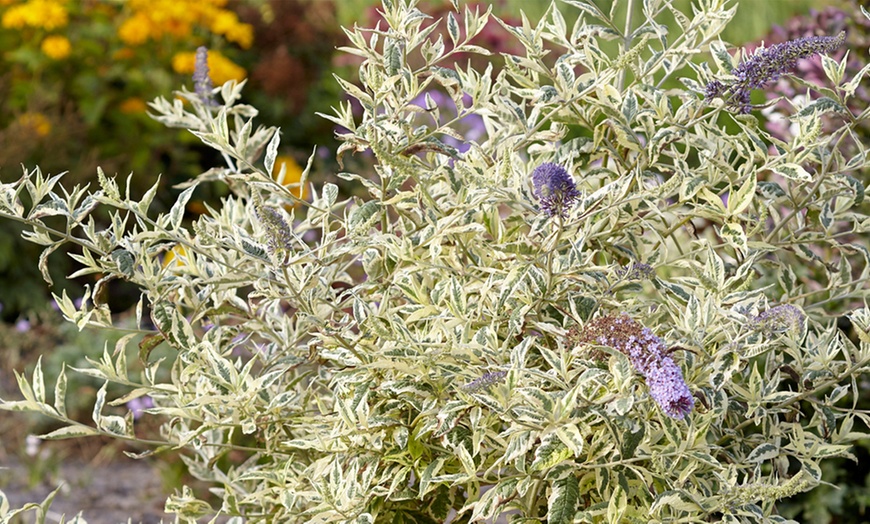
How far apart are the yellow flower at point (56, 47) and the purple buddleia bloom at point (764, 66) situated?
3938mm

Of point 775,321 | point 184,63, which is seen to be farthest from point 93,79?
point 775,321

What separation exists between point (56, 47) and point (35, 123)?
39 cm

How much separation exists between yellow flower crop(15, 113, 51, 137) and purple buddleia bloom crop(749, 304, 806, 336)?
3.95 meters

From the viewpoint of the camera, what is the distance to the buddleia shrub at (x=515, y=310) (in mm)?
1396

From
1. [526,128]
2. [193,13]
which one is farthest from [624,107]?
[193,13]

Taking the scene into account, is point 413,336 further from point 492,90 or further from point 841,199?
point 841,199

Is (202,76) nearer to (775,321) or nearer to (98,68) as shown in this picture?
(775,321)

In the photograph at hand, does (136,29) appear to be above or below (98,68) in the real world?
above

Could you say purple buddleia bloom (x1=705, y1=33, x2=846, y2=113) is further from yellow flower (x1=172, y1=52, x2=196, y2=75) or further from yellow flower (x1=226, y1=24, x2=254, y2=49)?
yellow flower (x1=226, y1=24, x2=254, y2=49)

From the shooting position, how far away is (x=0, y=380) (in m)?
4.15

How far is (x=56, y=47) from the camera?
472cm

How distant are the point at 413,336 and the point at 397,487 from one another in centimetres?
27

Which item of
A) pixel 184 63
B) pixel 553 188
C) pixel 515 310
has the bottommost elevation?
pixel 184 63

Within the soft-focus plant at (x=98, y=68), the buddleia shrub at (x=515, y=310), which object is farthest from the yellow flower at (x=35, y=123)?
the buddleia shrub at (x=515, y=310)
